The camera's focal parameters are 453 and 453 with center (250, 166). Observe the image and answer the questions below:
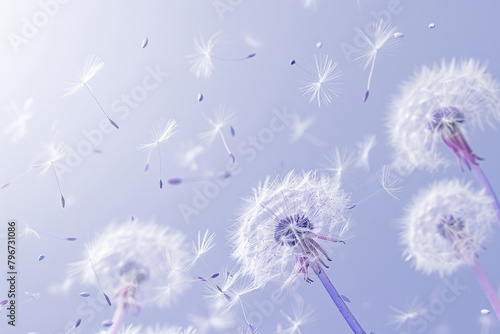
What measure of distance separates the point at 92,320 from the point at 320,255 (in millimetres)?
2734

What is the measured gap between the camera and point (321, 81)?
5016mm

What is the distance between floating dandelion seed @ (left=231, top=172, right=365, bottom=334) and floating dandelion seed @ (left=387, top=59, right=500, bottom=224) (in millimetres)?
965

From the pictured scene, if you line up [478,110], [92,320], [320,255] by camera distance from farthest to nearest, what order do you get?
[92,320]
[478,110]
[320,255]

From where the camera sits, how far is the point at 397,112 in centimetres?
512

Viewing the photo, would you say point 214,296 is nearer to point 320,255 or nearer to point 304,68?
point 320,255

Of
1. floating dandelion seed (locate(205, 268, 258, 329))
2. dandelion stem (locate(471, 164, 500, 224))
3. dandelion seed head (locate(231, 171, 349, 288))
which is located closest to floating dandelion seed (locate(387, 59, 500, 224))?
dandelion stem (locate(471, 164, 500, 224))

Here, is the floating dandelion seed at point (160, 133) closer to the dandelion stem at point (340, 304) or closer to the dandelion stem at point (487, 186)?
the dandelion stem at point (340, 304)

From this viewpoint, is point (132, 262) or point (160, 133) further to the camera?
point (160, 133)

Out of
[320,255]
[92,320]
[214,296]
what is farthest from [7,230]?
[320,255]

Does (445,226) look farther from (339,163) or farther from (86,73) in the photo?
(86,73)

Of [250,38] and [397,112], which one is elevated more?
[250,38]

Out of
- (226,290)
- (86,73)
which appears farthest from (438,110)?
(86,73)

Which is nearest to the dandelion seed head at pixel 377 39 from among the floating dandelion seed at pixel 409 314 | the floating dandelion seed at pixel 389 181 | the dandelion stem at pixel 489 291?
the floating dandelion seed at pixel 389 181

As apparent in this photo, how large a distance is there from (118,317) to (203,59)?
112 inches
